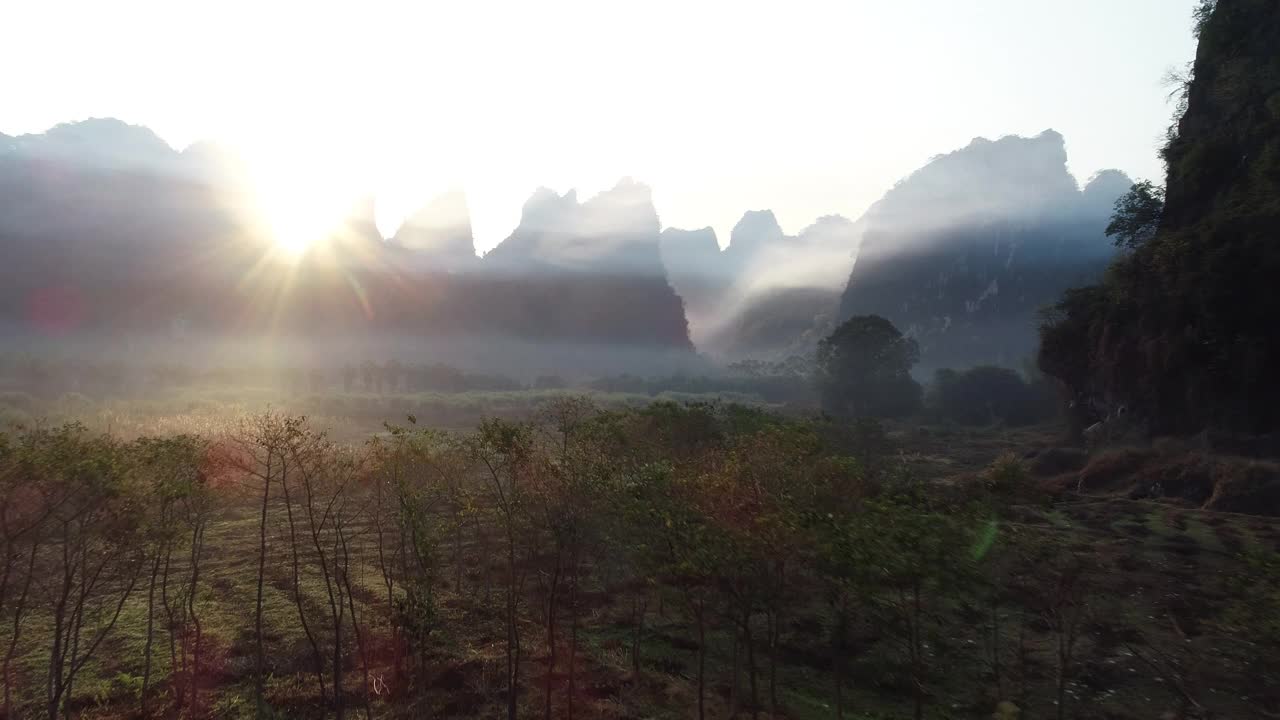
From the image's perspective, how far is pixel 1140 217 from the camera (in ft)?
220

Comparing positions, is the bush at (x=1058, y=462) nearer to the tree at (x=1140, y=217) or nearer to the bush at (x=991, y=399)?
the tree at (x=1140, y=217)

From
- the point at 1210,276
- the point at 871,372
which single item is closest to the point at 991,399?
the point at 871,372

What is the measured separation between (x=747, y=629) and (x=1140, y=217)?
73.6 meters

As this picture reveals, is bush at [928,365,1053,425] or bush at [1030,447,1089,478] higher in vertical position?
bush at [928,365,1053,425]

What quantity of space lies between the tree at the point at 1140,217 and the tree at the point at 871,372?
177 feet

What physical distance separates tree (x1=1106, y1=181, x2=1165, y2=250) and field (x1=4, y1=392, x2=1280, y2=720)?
44.2 metres

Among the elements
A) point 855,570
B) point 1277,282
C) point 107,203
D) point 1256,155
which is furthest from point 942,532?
point 107,203

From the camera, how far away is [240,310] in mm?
192875

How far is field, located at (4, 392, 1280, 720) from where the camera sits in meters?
16.0

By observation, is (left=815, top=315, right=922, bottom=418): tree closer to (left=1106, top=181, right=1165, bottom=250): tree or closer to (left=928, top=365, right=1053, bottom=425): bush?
(left=928, top=365, right=1053, bottom=425): bush

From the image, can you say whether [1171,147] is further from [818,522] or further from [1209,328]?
[818,522]

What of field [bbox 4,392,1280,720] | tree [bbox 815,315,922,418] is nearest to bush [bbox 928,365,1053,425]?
tree [bbox 815,315,922,418]

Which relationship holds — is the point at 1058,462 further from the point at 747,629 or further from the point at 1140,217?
the point at 747,629

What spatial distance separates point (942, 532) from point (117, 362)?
567ft
